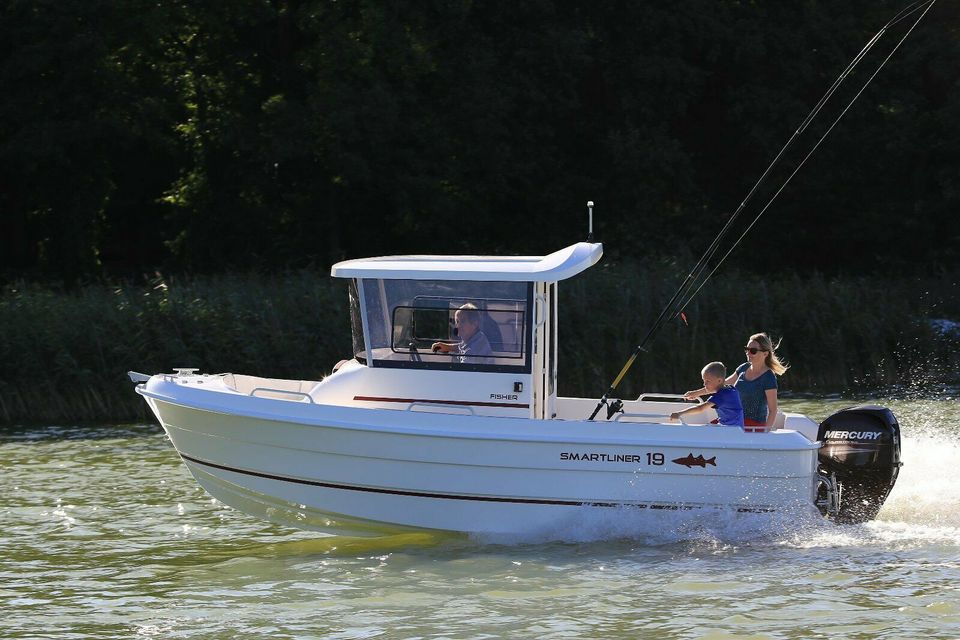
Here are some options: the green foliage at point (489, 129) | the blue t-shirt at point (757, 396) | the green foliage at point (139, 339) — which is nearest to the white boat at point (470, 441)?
the blue t-shirt at point (757, 396)

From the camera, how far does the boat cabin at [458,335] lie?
917 cm

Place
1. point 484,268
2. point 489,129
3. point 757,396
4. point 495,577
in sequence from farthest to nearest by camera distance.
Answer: point 489,129 → point 757,396 → point 484,268 → point 495,577

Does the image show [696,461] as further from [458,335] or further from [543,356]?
[458,335]

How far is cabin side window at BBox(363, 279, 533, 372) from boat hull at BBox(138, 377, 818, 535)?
1.72 feet

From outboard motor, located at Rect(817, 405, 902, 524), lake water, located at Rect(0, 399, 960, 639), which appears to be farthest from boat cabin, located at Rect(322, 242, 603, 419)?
outboard motor, located at Rect(817, 405, 902, 524)

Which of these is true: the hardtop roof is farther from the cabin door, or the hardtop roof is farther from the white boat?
the cabin door

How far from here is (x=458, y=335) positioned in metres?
9.23

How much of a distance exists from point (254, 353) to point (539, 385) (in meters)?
9.28

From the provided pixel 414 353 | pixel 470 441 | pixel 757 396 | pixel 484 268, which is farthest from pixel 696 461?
pixel 414 353

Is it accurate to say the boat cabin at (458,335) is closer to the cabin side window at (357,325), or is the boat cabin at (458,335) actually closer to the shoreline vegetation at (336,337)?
the cabin side window at (357,325)

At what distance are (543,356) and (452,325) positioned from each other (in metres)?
0.67

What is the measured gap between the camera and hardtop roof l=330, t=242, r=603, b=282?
29.8 feet

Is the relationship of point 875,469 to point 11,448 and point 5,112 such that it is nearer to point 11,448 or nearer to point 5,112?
point 11,448

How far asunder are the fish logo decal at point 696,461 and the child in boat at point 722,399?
0.41m
